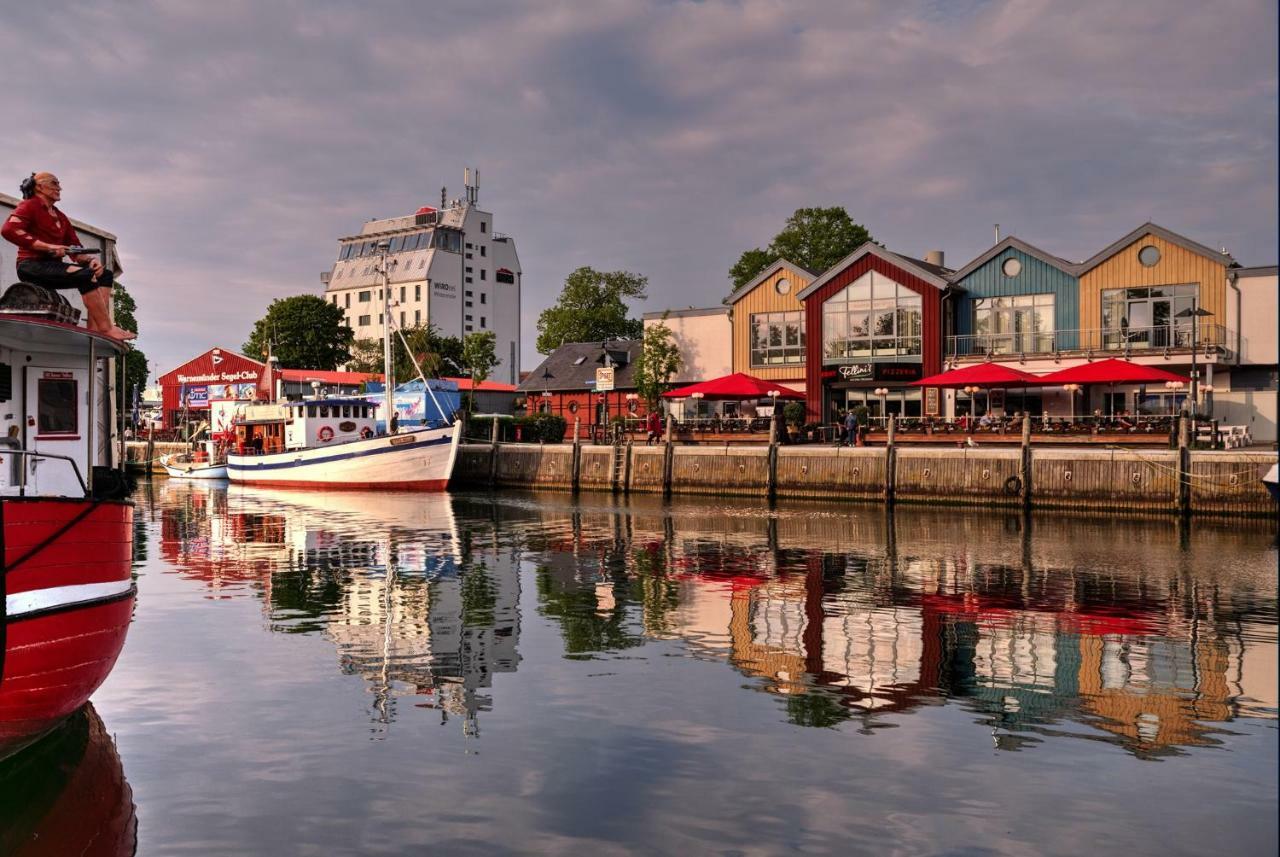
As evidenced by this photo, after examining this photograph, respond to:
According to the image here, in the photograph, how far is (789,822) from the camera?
8234 mm

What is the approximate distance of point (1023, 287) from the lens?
46000 millimetres

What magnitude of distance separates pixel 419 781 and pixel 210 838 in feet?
5.77

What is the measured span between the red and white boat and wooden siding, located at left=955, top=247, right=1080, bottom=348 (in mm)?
40936

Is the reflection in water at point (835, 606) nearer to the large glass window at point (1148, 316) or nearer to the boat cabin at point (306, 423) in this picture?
the large glass window at point (1148, 316)

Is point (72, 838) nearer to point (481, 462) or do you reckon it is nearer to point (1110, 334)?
point (481, 462)

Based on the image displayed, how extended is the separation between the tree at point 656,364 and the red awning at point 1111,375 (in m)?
21.0

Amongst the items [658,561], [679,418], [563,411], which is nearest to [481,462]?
[679,418]

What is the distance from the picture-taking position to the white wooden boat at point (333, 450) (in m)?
44.1

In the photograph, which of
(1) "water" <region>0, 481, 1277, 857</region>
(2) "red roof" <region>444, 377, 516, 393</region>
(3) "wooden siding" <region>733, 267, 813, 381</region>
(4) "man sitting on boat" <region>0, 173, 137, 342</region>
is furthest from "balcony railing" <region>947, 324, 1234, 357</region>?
(4) "man sitting on boat" <region>0, 173, 137, 342</region>

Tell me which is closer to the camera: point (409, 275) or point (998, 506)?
point (998, 506)

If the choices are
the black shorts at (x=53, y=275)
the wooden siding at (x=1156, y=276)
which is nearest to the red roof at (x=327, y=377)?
the wooden siding at (x=1156, y=276)

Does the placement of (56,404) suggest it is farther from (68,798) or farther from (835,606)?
(835,606)

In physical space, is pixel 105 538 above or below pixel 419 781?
above

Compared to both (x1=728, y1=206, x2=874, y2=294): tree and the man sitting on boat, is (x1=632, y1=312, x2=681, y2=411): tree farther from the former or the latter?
the man sitting on boat
